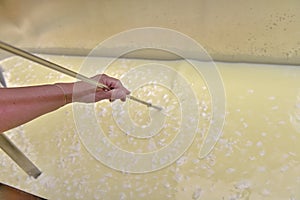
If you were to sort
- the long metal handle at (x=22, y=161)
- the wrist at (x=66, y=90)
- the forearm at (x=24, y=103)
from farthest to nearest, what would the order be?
the long metal handle at (x=22, y=161), the wrist at (x=66, y=90), the forearm at (x=24, y=103)

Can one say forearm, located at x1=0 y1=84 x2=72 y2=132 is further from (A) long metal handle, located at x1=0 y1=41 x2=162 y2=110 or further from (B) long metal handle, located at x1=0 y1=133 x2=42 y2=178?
(B) long metal handle, located at x1=0 y1=133 x2=42 y2=178

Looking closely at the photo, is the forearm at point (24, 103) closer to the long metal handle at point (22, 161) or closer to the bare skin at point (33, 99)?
the bare skin at point (33, 99)

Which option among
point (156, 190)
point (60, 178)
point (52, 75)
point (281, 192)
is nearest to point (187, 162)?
point (156, 190)

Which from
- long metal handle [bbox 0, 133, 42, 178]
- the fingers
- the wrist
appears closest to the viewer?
the wrist

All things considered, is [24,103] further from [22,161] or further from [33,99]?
[22,161]

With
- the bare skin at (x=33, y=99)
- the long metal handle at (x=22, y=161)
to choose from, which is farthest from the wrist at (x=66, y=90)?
the long metal handle at (x=22, y=161)

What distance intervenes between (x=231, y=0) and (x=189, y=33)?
0.57ft

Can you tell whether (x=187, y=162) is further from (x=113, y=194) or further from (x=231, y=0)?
(x=231, y=0)

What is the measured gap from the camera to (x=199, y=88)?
3.49 ft

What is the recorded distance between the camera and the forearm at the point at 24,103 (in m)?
0.53

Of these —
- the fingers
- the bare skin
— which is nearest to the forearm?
the bare skin

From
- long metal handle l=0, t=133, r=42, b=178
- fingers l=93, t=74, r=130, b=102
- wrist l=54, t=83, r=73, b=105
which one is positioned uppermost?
wrist l=54, t=83, r=73, b=105

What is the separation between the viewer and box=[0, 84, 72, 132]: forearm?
0.53 m

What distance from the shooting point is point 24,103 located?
56cm
